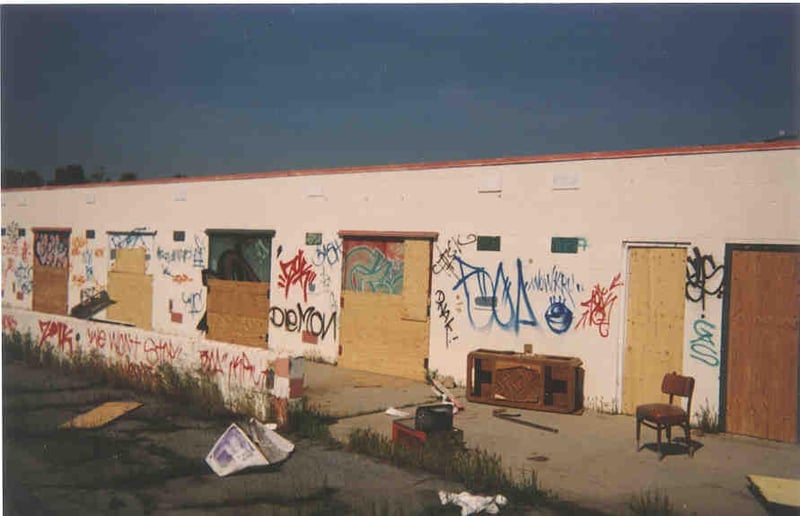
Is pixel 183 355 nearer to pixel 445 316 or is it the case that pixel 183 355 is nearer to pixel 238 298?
pixel 445 316

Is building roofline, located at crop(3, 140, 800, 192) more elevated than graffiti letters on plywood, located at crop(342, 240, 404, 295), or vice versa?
building roofline, located at crop(3, 140, 800, 192)

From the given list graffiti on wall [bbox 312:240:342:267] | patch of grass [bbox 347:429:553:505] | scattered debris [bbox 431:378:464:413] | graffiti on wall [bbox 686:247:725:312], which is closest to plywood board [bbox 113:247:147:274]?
graffiti on wall [bbox 312:240:342:267]

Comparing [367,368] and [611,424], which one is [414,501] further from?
[367,368]

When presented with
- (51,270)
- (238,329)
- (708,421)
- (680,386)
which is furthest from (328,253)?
(51,270)

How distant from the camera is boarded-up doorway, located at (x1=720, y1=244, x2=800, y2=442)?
29.0 feet

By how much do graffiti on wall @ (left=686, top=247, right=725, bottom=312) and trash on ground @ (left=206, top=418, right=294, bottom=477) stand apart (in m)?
5.73

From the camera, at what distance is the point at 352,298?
13562mm

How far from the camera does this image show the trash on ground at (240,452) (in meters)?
7.20

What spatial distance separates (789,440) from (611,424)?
2.11 m

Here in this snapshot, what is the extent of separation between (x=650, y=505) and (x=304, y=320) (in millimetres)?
9052

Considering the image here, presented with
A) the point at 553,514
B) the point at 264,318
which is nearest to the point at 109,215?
the point at 264,318

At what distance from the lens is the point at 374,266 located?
13.4 metres

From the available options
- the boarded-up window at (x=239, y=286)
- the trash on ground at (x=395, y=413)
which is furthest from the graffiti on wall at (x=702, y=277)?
the boarded-up window at (x=239, y=286)

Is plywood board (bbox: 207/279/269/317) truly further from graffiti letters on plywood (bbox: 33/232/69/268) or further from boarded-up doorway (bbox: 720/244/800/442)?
boarded-up doorway (bbox: 720/244/800/442)
